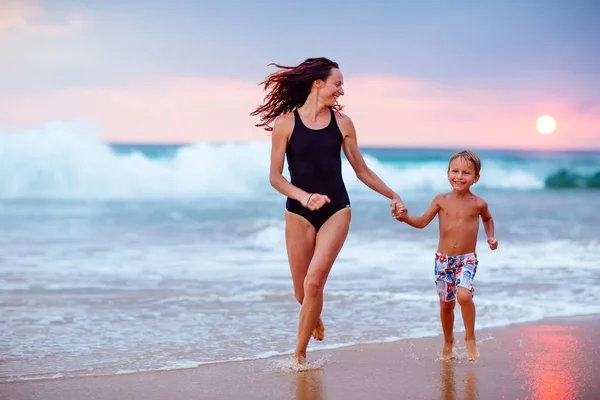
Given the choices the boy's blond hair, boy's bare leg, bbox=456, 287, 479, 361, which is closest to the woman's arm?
the boy's blond hair

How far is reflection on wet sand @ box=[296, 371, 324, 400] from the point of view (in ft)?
17.4

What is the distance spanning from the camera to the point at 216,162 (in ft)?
110

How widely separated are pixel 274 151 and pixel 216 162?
2795 centimetres

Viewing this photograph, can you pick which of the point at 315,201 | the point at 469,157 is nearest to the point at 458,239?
the point at 469,157

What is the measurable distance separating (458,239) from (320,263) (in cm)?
106

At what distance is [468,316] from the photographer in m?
6.14

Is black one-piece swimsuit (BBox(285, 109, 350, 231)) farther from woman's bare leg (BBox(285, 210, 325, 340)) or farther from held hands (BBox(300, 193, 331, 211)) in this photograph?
held hands (BBox(300, 193, 331, 211))

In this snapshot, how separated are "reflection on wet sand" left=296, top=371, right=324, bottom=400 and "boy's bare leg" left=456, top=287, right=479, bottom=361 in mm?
1077

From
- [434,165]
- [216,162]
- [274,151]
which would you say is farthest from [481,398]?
[434,165]

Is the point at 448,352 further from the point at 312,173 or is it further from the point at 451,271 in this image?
the point at 312,173

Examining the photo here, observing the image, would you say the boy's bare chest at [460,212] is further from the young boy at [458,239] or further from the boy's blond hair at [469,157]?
the boy's blond hair at [469,157]

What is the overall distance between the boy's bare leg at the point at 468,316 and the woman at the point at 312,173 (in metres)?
0.69

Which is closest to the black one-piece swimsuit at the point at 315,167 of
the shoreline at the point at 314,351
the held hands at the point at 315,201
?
the held hands at the point at 315,201

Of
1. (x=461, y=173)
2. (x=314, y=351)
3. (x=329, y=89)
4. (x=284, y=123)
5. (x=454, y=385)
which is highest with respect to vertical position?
(x=329, y=89)
